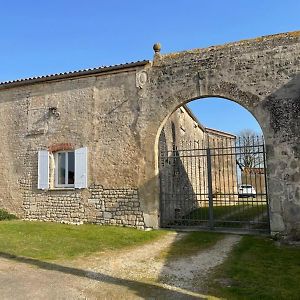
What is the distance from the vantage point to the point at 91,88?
1030 centimetres

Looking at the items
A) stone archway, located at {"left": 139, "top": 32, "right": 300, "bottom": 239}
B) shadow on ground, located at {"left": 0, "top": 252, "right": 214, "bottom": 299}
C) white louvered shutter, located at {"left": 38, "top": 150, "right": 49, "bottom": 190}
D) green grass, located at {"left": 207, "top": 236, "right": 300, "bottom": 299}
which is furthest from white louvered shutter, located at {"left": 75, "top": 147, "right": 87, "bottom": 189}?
green grass, located at {"left": 207, "top": 236, "right": 300, "bottom": 299}

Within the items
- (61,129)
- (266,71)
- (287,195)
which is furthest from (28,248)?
(266,71)

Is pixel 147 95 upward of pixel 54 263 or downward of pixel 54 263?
upward

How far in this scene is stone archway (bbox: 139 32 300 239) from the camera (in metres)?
7.80

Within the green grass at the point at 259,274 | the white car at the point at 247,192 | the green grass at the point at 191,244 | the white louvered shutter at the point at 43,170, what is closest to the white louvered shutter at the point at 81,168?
the white louvered shutter at the point at 43,170

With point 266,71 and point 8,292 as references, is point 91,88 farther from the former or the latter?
point 8,292

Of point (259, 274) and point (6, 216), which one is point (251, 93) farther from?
point (6, 216)

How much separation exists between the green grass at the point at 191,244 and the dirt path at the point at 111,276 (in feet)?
0.79

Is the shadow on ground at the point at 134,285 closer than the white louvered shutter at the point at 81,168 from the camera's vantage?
Yes

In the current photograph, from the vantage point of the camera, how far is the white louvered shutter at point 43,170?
10742 millimetres

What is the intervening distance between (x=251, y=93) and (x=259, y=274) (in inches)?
188

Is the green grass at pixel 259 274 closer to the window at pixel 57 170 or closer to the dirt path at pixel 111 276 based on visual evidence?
the dirt path at pixel 111 276

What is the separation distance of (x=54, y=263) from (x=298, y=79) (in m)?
6.77

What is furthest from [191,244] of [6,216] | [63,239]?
[6,216]
